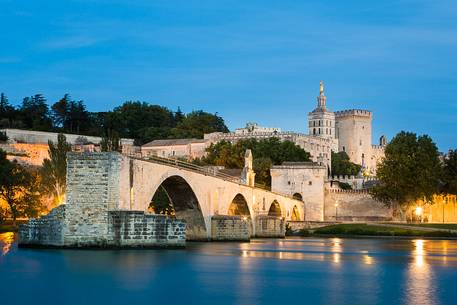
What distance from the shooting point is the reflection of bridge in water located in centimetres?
4144

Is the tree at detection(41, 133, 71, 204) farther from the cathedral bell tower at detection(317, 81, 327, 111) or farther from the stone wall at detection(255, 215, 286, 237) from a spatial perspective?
the cathedral bell tower at detection(317, 81, 327, 111)

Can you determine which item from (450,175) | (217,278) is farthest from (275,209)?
(217,278)

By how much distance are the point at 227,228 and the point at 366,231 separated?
19758 mm

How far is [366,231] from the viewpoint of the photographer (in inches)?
2808

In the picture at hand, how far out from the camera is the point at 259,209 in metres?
71.8

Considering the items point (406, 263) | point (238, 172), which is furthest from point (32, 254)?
point (238, 172)

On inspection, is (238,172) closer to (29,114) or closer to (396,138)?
(396,138)

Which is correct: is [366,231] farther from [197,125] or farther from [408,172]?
[197,125]

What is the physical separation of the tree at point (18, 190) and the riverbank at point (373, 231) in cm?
2292

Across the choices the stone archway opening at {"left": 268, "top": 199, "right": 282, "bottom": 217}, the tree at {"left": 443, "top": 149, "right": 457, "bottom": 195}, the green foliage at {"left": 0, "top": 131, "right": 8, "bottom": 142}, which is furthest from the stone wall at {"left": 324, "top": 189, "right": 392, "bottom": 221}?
the green foliage at {"left": 0, "top": 131, "right": 8, "bottom": 142}

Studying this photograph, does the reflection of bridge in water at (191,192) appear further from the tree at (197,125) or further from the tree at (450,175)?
the tree at (197,125)

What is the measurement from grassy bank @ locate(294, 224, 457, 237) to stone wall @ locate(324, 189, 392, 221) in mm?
17630

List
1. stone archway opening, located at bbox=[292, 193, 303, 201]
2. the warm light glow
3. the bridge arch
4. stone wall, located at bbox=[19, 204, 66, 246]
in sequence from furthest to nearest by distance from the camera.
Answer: stone archway opening, located at bbox=[292, 193, 303, 201] → the bridge arch → the warm light glow → stone wall, located at bbox=[19, 204, 66, 246]

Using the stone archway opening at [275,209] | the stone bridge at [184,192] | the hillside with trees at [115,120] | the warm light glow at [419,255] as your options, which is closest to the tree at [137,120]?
the hillside with trees at [115,120]
